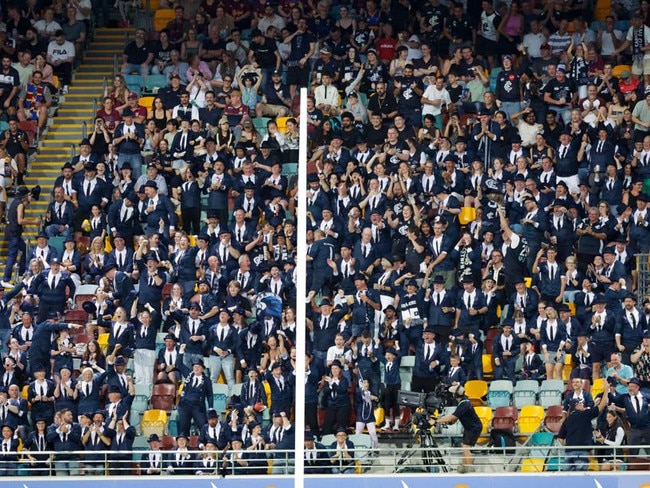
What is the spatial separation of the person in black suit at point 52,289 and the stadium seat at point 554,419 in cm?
745

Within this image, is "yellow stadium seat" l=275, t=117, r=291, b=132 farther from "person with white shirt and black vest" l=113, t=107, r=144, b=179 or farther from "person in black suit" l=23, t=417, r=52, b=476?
"person in black suit" l=23, t=417, r=52, b=476

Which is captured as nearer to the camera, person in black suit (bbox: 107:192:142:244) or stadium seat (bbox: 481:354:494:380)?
stadium seat (bbox: 481:354:494:380)

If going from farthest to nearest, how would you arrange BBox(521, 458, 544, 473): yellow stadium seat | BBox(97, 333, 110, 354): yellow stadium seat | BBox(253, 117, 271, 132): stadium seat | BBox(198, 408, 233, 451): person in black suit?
BBox(253, 117, 271, 132): stadium seat < BBox(97, 333, 110, 354): yellow stadium seat < BBox(198, 408, 233, 451): person in black suit < BBox(521, 458, 544, 473): yellow stadium seat

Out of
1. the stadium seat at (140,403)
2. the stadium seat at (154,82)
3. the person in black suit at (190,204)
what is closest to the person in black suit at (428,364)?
the stadium seat at (140,403)

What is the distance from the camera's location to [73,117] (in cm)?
3155

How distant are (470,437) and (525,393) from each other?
1.51 metres

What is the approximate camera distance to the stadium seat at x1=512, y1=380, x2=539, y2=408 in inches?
953

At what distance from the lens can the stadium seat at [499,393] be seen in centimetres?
2430

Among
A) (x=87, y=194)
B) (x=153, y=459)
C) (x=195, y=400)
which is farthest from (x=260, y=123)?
(x=153, y=459)

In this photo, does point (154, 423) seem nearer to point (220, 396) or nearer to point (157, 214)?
point (220, 396)

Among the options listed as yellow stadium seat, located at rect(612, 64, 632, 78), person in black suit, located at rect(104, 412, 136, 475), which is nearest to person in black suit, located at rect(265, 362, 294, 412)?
person in black suit, located at rect(104, 412, 136, 475)

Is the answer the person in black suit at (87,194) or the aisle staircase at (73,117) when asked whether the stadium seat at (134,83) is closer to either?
the aisle staircase at (73,117)

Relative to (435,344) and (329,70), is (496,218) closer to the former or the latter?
(435,344)

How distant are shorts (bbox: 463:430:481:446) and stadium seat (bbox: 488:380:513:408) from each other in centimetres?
122
